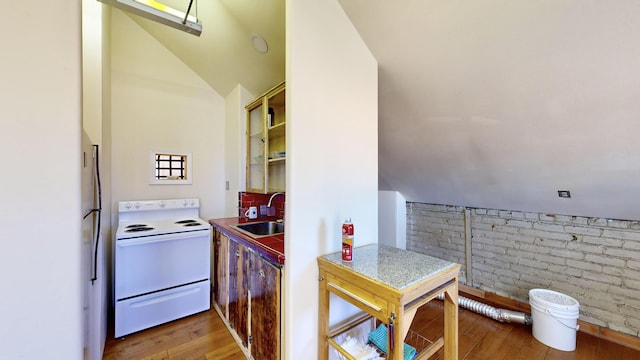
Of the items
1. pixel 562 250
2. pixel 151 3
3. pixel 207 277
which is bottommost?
pixel 207 277

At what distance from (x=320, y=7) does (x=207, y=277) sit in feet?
8.48

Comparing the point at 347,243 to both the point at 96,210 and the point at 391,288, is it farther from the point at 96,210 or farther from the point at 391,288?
the point at 96,210

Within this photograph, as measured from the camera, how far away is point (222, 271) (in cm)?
235

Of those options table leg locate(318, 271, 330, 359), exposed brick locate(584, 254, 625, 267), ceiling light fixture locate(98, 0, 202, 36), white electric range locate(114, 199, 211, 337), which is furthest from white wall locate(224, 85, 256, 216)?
exposed brick locate(584, 254, 625, 267)

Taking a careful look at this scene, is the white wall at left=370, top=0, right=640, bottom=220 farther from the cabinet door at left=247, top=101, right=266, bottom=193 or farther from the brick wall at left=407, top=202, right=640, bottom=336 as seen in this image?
the cabinet door at left=247, top=101, right=266, bottom=193

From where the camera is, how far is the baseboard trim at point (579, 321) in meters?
2.00

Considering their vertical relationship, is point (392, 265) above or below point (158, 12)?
below

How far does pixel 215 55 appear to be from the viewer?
2.65 metres

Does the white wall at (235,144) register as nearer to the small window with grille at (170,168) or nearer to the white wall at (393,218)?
the small window with grille at (170,168)

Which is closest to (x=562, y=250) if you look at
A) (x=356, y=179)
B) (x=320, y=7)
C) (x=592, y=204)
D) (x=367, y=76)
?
(x=592, y=204)
